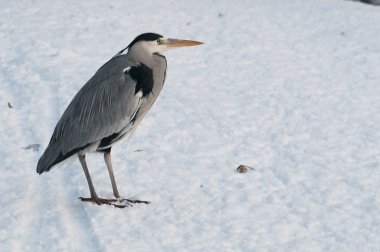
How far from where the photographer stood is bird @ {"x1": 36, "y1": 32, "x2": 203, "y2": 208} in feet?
18.7

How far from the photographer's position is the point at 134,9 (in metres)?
13.6

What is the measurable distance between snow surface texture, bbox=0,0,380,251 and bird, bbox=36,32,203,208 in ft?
1.57

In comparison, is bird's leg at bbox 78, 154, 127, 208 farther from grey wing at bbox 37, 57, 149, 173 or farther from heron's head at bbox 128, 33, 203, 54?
heron's head at bbox 128, 33, 203, 54

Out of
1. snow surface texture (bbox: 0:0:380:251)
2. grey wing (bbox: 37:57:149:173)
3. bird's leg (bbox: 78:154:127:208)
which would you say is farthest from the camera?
bird's leg (bbox: 78:154:127:208)

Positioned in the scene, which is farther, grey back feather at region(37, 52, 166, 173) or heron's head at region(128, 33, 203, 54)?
heron's head at region(128, 33, 203, 54)

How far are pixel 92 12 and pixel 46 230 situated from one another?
8.44 m

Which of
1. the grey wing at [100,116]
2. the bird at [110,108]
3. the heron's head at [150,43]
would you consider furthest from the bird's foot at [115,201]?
the heron's head at [150,43]

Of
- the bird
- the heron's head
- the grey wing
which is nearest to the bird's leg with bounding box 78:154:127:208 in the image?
the bird

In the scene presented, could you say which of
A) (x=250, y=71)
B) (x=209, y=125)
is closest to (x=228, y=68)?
(x=250, y=71)

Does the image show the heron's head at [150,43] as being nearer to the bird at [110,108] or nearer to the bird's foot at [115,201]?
the bird at [110,108]

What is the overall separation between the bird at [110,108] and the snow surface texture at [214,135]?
0.48m

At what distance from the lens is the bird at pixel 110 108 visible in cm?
570

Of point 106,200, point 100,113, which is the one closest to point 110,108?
point 100,113

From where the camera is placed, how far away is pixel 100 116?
18.8 ft
